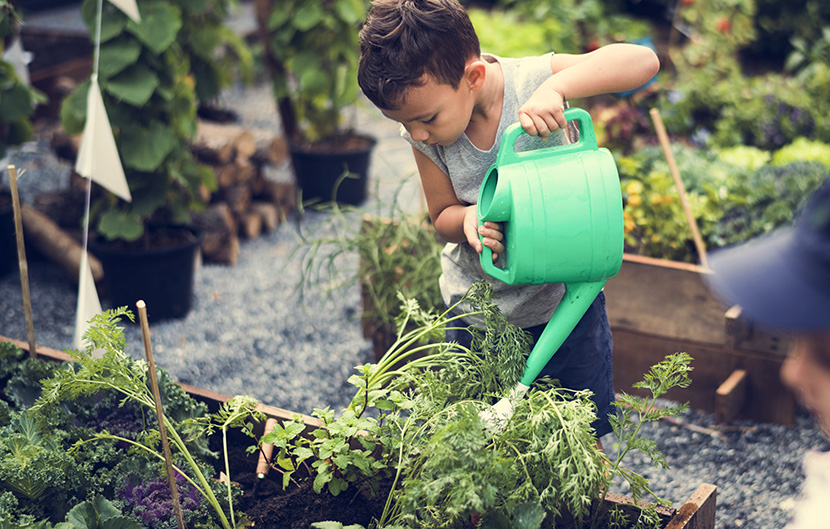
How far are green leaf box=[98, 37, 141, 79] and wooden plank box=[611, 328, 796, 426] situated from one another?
6.37 ft

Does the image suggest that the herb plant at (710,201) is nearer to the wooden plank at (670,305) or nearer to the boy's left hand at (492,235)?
the wooden plank at (670,305)

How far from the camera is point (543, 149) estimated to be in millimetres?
1311

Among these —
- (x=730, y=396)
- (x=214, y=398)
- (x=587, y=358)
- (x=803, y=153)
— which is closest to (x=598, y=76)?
(x=587, y=358)

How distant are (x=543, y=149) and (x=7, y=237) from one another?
270 cm

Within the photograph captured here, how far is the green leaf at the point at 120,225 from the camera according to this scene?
2.77 metres

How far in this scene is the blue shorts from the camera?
1621 mm

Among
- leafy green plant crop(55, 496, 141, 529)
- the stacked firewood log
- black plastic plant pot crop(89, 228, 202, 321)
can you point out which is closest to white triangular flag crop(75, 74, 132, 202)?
black plastic plant pot crop(89, 228, 202, 321)

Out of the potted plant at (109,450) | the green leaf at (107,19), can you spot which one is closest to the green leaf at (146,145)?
the green leaf at (107,19)

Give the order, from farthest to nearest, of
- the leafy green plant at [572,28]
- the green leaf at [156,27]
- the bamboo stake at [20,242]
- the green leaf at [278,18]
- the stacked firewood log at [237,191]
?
the leafy green plant at [572,28] < the green leaf at [278,18] < the stacked firewood log at [237,191] < the green leaf at [156,27] < the bamboo stake at [20,242]

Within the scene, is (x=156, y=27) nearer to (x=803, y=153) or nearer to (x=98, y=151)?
(x=98, y=151)

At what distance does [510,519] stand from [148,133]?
210cm

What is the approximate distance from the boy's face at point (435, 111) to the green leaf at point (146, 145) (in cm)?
160

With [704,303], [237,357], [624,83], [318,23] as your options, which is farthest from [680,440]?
[318,23]

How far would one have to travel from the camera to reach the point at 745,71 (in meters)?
6.30
